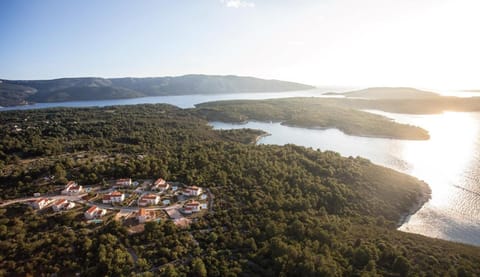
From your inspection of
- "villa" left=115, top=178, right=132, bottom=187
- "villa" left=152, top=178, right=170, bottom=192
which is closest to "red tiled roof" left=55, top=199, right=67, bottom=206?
"villa" left=115, top=178, right=132, bottom=187

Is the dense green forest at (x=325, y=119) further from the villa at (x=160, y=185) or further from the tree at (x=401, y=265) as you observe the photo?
the villa at (x=160, y=185)

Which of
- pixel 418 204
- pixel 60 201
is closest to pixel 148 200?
pixel 60 201

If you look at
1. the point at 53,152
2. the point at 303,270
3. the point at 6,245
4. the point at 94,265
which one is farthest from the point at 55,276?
the point at 53,152

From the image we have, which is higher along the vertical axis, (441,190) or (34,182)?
(34,182)

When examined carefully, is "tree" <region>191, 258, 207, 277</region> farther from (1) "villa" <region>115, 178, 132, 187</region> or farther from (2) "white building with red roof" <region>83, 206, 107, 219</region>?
(1) "villa" <region>115, 178, 132, 187</region>

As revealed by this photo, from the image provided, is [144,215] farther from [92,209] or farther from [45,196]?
[45,196]

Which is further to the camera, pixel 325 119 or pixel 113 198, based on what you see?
pixel 325 119

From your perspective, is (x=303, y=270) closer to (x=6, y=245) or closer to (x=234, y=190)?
(x=234, y=190)
